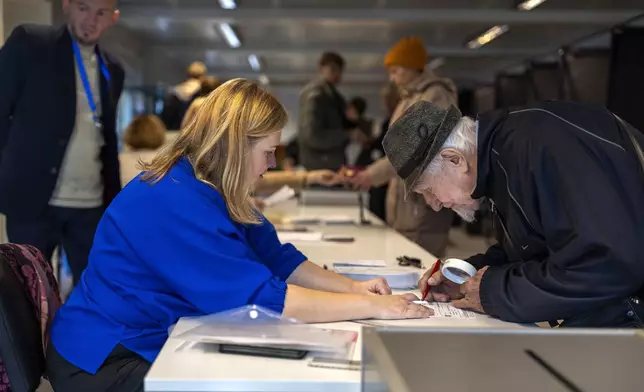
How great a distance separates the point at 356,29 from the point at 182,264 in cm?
697

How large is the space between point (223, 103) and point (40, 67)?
128cm

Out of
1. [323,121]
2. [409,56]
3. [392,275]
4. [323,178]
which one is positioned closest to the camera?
[392,275]

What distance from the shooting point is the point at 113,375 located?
1438 millimetres

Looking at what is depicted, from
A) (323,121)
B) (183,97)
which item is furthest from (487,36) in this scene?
(183,97)

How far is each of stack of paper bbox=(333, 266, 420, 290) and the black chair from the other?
0.83 metres

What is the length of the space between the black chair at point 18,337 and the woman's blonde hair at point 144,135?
9.82ft

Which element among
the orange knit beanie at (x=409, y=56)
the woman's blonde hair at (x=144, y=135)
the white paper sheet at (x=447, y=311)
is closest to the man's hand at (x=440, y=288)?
the white paper sheet at (x=447, y=311)

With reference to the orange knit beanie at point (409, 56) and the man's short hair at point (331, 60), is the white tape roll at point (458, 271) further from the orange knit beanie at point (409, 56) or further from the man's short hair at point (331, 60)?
the man's short hair at point (331, 60)

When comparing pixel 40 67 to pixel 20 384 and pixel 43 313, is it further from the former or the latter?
pixel 20 384

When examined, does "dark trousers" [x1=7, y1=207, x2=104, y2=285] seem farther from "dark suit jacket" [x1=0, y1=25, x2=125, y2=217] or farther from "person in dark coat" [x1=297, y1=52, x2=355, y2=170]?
"person in dark coat" [x1=297, y1=52, x2=355, y2=170]

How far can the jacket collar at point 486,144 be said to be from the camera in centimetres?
153

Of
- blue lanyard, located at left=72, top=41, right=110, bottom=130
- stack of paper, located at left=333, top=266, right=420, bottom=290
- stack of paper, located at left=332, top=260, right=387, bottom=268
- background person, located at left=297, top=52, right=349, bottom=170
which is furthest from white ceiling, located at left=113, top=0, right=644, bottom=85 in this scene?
stack of paper, located at left=333, top=266, right=420, bottom=290

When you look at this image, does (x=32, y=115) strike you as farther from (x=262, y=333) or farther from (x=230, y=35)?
(x=230, y=35)

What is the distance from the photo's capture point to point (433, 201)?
5.76 ft
